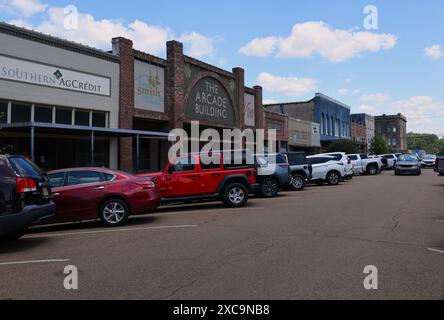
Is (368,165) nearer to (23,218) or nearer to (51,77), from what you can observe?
(51,77)

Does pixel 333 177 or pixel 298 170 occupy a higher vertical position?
pixel 298 170

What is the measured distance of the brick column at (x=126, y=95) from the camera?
20.8 meters

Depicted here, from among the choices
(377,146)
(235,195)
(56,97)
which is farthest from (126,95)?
Result: (377,146)

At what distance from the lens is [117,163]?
2062 centimetres

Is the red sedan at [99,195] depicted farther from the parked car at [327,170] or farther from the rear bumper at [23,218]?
the parked car at [327,170]

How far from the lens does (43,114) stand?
57.2ft

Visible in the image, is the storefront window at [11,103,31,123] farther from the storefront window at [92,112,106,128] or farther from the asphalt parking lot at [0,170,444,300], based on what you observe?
the asphalt parking lot at [0,170,444,300]

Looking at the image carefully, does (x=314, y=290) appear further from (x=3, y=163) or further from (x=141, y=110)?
(x=141, y=110)

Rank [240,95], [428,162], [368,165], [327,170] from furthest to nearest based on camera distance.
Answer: [428,162], [368,165], [240,95], [327,170]

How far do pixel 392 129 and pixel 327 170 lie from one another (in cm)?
10079

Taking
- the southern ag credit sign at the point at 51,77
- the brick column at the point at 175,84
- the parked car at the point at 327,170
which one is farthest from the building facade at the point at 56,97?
the parked car at the point at 327,170

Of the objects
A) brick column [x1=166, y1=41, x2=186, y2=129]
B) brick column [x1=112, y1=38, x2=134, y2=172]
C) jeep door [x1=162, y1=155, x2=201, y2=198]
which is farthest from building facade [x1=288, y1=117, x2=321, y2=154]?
jeep door [x1=162, y1=155, x2=201, y2=198]
